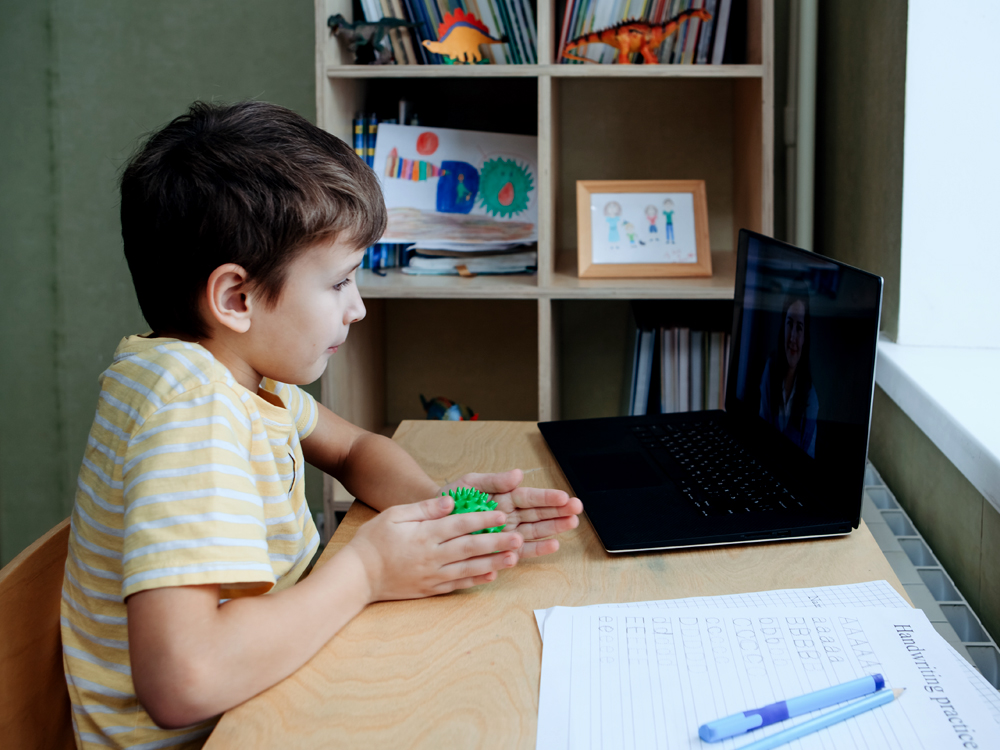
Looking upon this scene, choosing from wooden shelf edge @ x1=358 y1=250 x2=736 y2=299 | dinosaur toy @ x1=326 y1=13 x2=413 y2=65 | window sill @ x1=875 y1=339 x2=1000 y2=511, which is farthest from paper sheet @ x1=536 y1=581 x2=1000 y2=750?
dinosaur toy @ x1=326 y1=13 x2=413 y2=65

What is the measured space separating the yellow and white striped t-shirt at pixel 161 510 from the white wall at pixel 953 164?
3.21 feet

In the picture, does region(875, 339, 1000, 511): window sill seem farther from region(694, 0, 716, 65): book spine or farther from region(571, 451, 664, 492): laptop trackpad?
region(694, 0, 716, 65): book spine

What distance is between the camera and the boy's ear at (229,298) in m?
0.80

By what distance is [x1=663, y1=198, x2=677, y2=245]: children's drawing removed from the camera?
1.72 m

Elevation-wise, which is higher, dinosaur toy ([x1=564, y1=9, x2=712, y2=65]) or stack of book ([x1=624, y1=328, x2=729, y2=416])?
dinosaur toy ([x1=564, y1=9, x2=712, y2=65])

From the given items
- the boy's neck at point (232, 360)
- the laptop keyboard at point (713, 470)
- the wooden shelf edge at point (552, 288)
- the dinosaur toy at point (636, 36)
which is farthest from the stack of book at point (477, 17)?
the boy's neck at point (232, 360)

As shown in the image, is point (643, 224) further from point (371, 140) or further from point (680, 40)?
point (371, 140)

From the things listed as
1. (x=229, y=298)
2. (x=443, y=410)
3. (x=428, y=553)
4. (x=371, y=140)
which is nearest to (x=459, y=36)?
(x=371, y=140)

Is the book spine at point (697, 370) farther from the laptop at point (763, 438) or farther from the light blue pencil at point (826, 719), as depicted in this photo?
the light blue pencil at point (826, 719)

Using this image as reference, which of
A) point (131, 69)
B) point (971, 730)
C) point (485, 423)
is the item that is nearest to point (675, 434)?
point (485, 423)

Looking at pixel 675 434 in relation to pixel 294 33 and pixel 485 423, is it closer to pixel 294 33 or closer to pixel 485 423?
pixel 485 423

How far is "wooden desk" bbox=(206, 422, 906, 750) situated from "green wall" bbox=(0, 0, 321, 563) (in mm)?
1454

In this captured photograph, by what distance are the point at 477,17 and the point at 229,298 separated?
3.47ft

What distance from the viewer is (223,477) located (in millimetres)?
688
